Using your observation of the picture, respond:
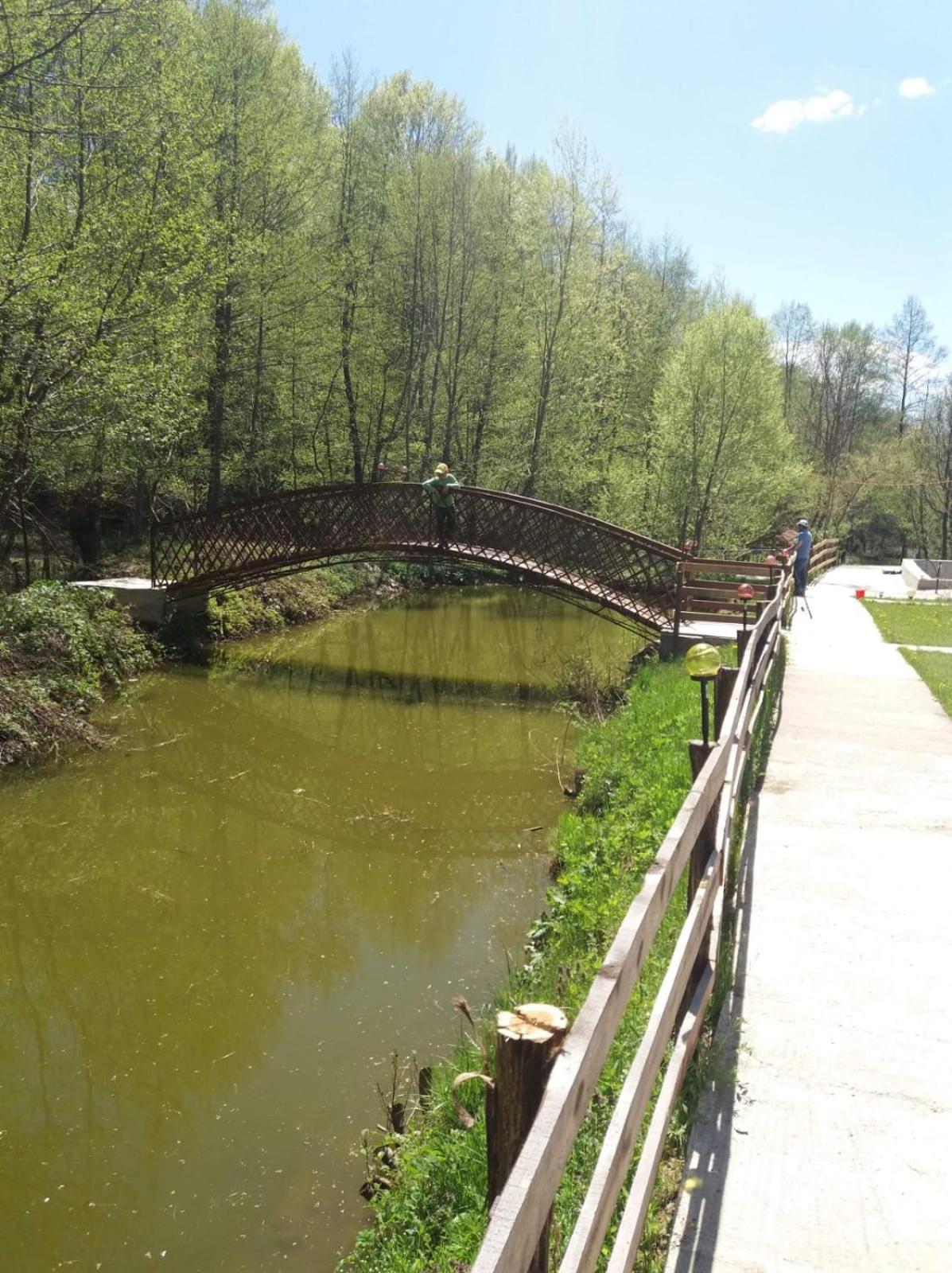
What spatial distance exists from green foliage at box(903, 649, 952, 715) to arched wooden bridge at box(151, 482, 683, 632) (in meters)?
3.77

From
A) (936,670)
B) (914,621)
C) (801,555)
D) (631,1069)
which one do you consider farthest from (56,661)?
(914,621)

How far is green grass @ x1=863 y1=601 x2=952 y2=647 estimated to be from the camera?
1452 centimetres

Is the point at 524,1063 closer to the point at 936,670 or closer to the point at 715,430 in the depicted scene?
the point at 936,670

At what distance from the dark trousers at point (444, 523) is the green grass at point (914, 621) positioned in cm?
763

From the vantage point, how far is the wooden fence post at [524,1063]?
65.1 inches

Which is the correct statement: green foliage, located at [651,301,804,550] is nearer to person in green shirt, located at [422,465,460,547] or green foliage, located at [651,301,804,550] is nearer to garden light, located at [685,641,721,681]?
person in green shirt, located at [422,465,460,547]

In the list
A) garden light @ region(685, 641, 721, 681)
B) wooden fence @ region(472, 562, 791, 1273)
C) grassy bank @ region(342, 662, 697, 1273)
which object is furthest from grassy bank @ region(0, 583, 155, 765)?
wooden fence @ region(472, 562, 791, 1273)

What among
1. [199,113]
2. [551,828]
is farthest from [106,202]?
[551,828]

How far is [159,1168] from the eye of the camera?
432 centimetres

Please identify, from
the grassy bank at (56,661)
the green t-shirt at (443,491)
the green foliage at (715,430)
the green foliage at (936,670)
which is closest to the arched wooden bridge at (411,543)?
the green t-shirt at (443,491)

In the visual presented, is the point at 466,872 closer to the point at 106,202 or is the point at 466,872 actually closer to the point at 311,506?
the point at 311,506

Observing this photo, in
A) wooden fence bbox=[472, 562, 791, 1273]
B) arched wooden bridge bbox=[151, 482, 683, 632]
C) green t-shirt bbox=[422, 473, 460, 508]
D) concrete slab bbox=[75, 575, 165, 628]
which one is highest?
green t-shirt bbox=[422, 473, 460, 508]

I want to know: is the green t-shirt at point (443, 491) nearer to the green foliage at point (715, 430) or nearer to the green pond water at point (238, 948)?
the green pond water at point (238, 948)

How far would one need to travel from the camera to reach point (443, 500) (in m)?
15.8
